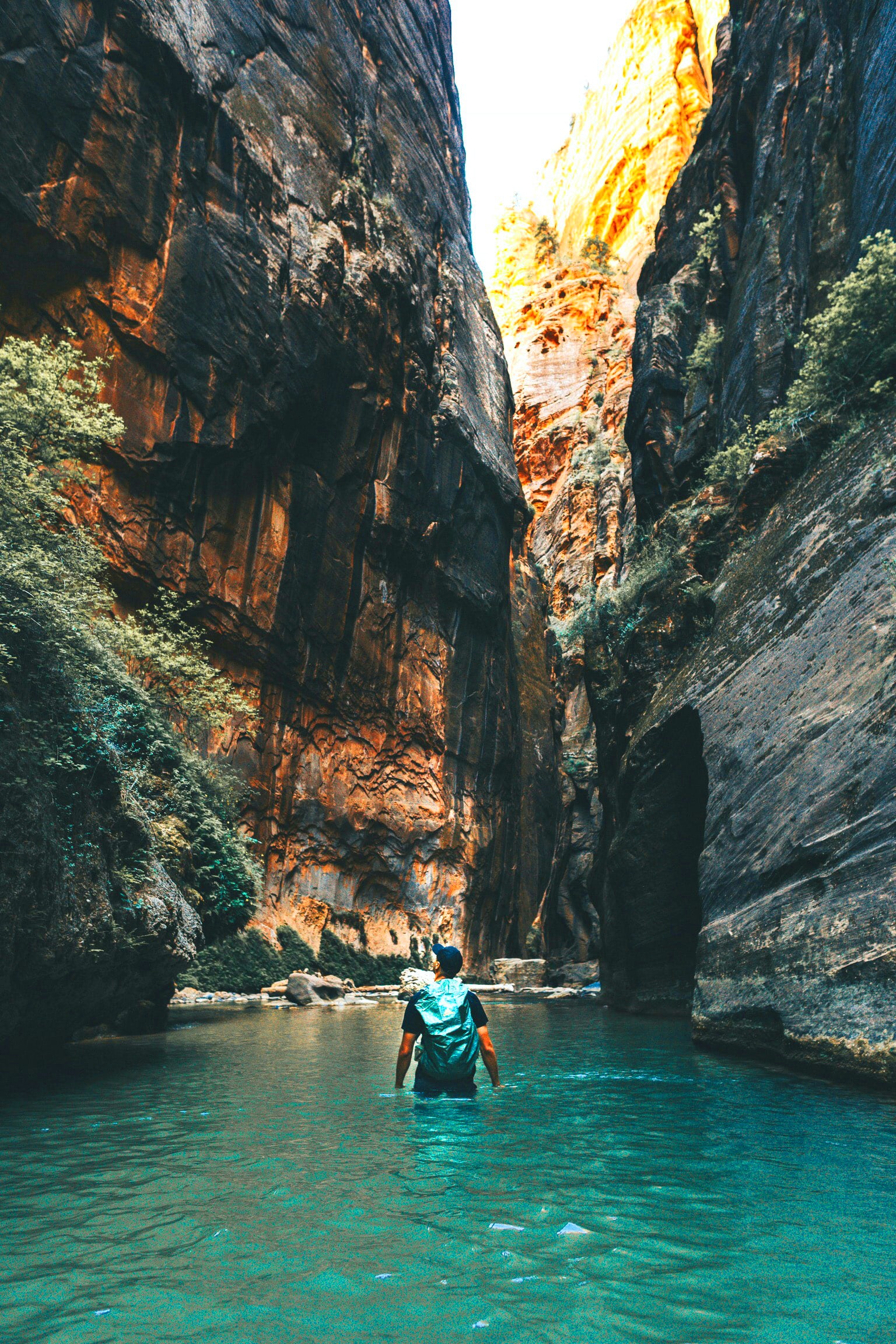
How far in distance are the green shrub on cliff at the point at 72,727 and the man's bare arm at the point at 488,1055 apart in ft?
14.5

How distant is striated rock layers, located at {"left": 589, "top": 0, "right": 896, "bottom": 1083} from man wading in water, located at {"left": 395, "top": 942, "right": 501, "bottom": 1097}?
3.72 metres

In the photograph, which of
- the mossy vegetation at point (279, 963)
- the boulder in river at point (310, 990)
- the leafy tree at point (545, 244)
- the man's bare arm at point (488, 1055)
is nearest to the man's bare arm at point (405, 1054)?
the man's bare arm at point (488, 1055)

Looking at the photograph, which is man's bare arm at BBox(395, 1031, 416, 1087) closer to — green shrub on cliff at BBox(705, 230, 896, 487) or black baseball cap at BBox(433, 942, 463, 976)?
black baseball cap at BBox(433, 942, 463, 976)

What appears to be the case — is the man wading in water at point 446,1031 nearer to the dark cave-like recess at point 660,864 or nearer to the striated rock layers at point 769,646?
the striated rock layers at point 769,646

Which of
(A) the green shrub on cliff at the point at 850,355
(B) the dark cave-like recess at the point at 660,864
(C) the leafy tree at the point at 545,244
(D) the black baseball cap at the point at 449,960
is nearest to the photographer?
(D) the black baseball cap at the point at 449,960

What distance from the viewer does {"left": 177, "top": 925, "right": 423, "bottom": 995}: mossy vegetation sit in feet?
83.6

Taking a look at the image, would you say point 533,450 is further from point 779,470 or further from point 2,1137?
point 2,1137

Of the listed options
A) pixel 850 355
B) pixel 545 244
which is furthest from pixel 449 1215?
pixel 545 244

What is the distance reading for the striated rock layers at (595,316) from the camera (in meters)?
59.0

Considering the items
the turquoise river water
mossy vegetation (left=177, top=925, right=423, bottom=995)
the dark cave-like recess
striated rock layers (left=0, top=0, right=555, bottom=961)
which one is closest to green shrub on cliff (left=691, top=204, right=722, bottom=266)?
striated rock layers (left=0, top=0, right=555, bottom=961)

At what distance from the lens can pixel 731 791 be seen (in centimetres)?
1148

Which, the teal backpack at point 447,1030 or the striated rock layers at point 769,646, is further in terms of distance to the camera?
the striated rock layers at point 769,646

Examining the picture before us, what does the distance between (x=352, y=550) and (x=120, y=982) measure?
80.4 feet

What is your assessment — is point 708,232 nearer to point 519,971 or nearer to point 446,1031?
point 446,1031
